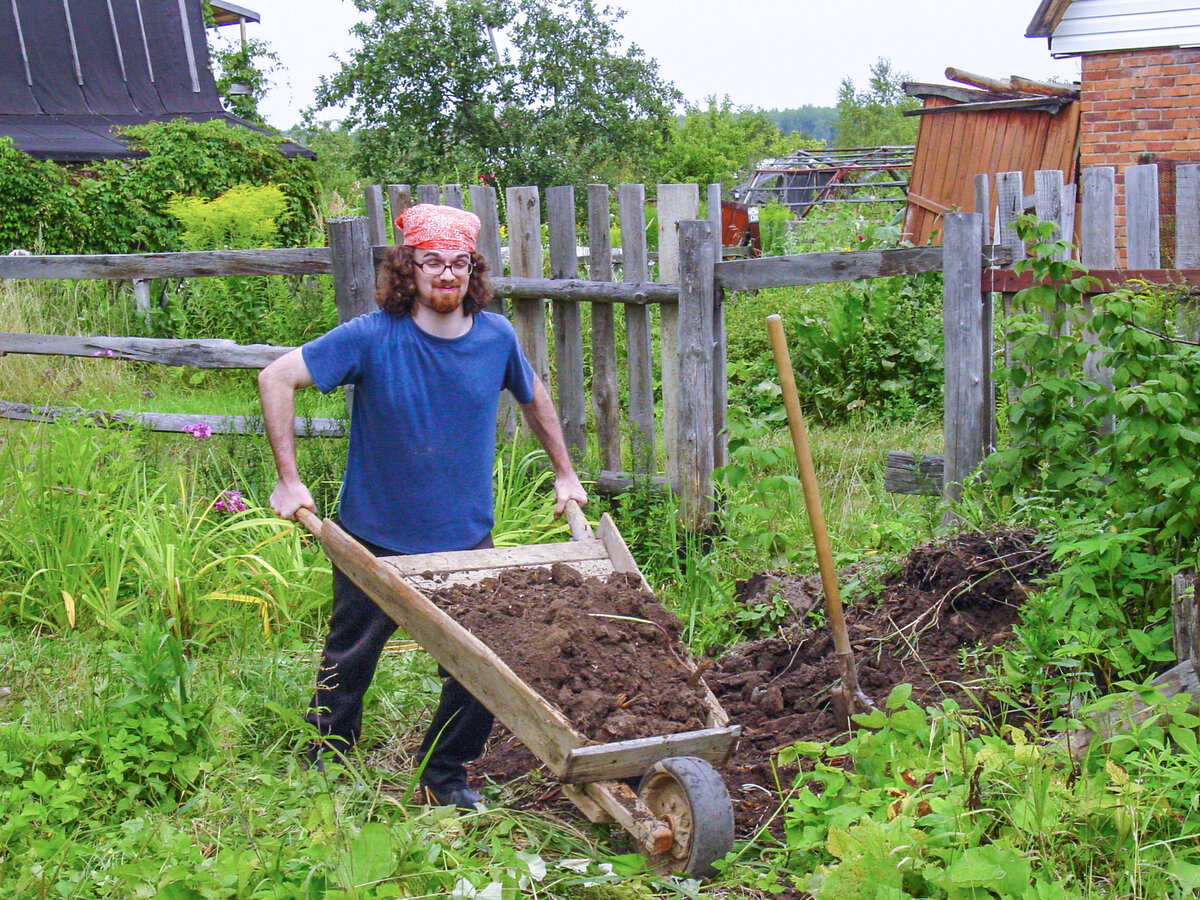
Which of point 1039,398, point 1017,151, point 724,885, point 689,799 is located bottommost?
point 724,885

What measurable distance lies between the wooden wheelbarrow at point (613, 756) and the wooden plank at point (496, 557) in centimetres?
17

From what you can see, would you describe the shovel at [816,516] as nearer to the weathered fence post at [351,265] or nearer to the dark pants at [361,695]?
the dark pants at [361,695]

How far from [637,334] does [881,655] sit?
7.31ft

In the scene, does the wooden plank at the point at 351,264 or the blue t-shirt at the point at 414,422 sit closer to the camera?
the blue t-shirt at the point at 414,422

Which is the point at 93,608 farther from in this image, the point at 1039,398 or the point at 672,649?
the point at 1039,398

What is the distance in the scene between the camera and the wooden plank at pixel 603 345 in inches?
216

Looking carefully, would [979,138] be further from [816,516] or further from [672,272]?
[816,516]

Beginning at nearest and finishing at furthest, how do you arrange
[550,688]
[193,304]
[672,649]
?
[550,688]
[672,649]
[193,304]

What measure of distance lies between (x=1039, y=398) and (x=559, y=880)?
2.54 metres

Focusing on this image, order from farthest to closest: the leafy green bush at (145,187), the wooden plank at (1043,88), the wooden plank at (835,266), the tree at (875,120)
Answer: the tree at (875,120)
the leafy green bush at (145,187)
the wooden plank at (1043,88)
the wooden plank at (835,266)

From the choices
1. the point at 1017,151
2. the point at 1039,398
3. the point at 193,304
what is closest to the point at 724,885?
the point at 1039,398

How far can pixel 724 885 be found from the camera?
2818 mm

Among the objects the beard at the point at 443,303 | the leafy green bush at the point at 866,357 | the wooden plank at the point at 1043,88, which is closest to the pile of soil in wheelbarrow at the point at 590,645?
the beard at the point at 443,303

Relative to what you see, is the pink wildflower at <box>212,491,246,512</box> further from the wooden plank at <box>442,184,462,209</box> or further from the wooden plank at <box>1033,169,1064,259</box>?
the wooden plank at <box>1033,169,1064,259</box>
